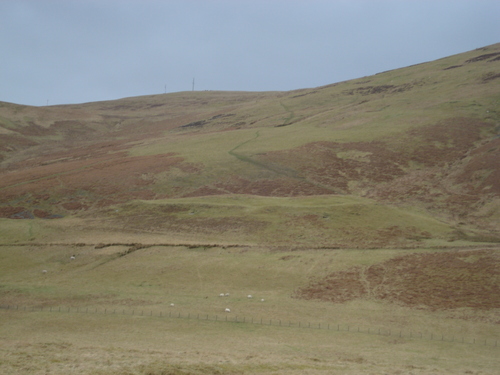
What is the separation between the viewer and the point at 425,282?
30938 millimetres

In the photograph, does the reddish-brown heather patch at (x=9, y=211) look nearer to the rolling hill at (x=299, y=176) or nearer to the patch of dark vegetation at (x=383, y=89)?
the rolling hill at (x=299, y=176)

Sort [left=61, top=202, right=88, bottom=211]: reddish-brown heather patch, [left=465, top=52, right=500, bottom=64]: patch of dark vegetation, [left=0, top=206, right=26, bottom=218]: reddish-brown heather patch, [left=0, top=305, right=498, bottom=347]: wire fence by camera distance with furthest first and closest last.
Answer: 1. [left=465, top=52, right=500, bottom=64]: patch of dark vegetation
2. [left=61, top=202, right=88, bottom=211]: reddish-brown heather patch
3. [left=0, top=206, right=26, bottom=218]: reddish-brown heather patch
4. [left=0, top=305, right=498, bottom=347]: wire fence

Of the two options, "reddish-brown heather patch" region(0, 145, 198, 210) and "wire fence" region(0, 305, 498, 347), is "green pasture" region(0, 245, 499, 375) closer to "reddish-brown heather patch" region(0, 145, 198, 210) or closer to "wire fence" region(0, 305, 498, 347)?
"wire fence" region(0, 305, 498, 347)

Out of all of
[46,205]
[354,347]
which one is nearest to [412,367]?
[354,347]

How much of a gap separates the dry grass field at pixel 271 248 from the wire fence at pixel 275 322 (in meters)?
0.16

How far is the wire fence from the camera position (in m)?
23.3

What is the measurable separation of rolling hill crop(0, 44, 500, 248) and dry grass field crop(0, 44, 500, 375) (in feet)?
1.08

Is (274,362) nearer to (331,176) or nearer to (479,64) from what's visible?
(331,176)

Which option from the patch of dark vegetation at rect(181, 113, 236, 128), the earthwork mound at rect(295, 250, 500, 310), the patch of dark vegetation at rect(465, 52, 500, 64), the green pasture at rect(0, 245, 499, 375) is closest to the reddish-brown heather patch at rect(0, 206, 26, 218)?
the green pasture at rect(0, 245, 499, 375)

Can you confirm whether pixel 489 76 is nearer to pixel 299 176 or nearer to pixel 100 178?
pixel 299 176

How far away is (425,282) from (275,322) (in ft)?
37.5

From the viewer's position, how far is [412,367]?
18.3 m

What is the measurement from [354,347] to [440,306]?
28.4ft

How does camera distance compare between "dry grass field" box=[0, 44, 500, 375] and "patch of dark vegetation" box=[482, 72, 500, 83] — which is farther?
"patch of dark vegetation" box=[482, 72, 500, 83]
